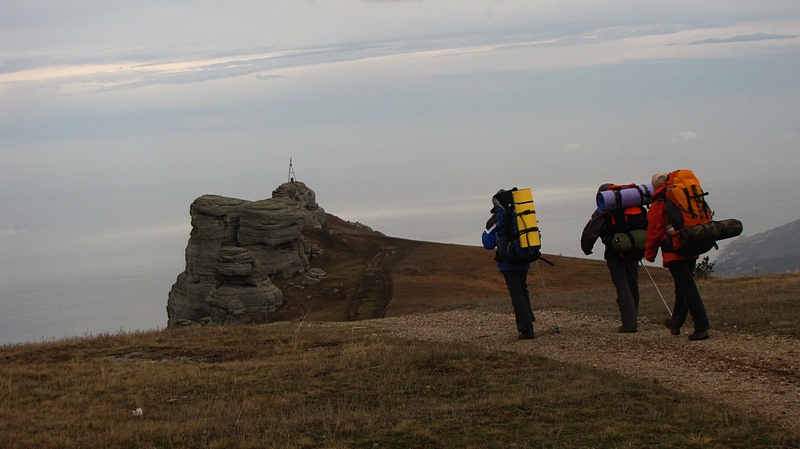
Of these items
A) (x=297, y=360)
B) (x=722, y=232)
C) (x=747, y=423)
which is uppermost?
(x=722, y=232)

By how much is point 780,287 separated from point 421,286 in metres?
35.1

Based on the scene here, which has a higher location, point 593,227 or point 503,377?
point 593,227

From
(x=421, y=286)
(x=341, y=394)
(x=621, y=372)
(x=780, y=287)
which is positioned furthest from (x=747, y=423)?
(x=421, y=286)

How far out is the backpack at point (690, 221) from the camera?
12477 mm

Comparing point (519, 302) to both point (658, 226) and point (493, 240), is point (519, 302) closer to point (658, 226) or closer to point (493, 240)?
point (493, 240)

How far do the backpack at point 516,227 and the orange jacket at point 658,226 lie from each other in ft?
7.24

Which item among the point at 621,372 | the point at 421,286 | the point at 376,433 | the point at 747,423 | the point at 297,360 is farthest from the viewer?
the point at 421,286

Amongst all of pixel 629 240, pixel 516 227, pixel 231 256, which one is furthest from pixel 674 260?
pixel 231 256

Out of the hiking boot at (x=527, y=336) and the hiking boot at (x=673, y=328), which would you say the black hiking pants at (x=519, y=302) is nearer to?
the hiking boot at (x=527, y=336)

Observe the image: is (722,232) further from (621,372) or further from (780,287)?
(780,287)

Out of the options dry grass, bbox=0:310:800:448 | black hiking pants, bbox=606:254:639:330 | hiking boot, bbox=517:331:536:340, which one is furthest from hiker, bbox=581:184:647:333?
dry grass, bbox=0:310:800:448

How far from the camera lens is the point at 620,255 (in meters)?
14.9

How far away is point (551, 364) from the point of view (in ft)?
41.0

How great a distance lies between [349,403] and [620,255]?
6425 millimetres
